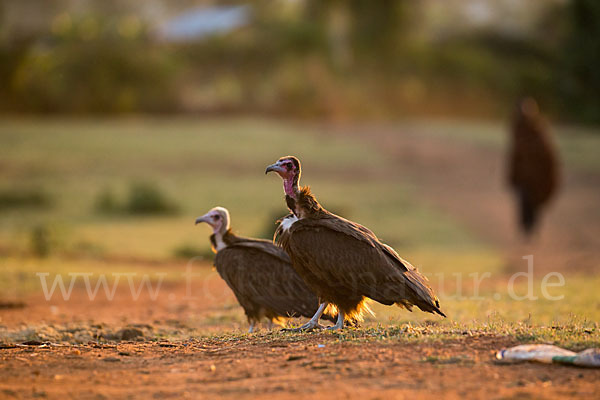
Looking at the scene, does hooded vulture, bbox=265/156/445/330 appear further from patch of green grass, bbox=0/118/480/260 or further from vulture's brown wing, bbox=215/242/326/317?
patch of green grass, bbox=0/118/480/260

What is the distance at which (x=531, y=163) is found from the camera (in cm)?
2041

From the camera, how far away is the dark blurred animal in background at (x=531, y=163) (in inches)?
799

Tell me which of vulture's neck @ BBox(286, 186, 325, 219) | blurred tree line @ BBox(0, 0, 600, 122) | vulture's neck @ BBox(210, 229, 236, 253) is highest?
blurred tree line @ BBox(0, 0, 600, 122)

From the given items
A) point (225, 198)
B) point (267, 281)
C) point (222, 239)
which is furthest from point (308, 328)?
point (225, 198)

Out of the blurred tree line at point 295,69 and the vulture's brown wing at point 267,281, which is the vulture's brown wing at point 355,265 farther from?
the blurred tree line at point 295,69

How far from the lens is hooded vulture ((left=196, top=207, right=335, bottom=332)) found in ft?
26.8

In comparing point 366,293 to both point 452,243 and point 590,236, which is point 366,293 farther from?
point 590,236

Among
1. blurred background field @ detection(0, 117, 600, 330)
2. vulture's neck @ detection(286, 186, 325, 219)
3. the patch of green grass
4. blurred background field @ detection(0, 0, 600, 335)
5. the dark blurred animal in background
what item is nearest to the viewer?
vulture's neck @ detection(286, 186, 325, 219)

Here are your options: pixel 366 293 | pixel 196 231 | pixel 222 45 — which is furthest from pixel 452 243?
pixel 222 45

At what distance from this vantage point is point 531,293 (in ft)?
42.5

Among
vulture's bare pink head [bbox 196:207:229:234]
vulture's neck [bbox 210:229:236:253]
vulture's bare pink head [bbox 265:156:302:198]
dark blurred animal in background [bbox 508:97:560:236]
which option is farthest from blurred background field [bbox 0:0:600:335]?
vulture's bare pink head [bbox 265:156:302:198]

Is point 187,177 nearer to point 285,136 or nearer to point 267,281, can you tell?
point 285,136

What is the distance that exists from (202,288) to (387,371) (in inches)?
340

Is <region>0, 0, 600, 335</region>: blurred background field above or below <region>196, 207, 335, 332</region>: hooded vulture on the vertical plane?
above
